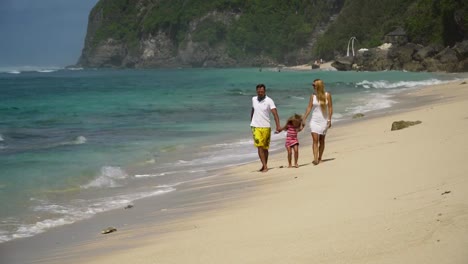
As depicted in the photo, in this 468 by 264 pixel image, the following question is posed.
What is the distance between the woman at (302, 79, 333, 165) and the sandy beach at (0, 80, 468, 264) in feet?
1.21

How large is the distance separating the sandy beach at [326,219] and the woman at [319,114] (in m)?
0.37

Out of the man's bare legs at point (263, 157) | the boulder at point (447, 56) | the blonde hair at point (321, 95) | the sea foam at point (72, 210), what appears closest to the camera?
the sea foam at point (72, 210)

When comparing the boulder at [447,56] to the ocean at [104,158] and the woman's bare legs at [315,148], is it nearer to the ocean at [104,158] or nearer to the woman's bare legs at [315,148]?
the ocean at [104,158]

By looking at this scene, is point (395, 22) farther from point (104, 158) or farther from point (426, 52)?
point (104, 158)

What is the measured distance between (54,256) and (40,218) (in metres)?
2.40

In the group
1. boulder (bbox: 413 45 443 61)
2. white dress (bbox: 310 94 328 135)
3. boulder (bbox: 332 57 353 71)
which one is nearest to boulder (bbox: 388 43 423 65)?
boulder (bbox: 413 45 443 61)

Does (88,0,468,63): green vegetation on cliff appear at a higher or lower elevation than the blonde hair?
higher

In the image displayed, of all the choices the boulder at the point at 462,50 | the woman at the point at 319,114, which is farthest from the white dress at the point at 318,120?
the boulder at the point at 462,50

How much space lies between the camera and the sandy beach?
14.3 ft

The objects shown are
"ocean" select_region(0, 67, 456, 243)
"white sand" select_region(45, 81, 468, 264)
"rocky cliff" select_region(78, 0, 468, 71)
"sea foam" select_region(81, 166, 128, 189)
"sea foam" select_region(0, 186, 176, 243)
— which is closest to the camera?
"white sand" select_region(45, 81, 468, 264)

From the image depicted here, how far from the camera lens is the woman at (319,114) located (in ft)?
32.7

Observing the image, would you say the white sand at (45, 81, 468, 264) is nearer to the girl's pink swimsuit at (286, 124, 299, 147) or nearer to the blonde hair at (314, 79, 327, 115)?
the blonde hair at (314, 79, 327, 115)

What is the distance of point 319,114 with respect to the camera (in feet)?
A: 33.2

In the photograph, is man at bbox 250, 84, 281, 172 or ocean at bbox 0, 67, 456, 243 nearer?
ocean at bbox 0, 67, 456, 243
